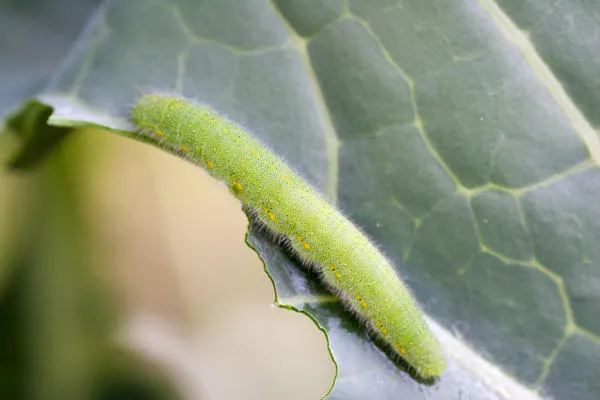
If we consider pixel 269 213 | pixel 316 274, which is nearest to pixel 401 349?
pixel 316 274

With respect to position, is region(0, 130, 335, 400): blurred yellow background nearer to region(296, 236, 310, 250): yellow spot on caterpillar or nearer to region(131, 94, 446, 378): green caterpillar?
region(131, 94, 446, 378): green caterpillar

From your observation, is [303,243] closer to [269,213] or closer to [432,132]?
[269,213]

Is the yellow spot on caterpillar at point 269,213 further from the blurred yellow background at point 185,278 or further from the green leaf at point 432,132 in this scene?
the blurred yellow background at point 185,278

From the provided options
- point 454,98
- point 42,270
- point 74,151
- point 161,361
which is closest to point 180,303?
point 161,361

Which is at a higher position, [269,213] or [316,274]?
[269,213]

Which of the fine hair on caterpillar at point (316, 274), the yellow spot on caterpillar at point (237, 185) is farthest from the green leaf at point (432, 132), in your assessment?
the yellow spot on caterpillar at point (237, 185)
